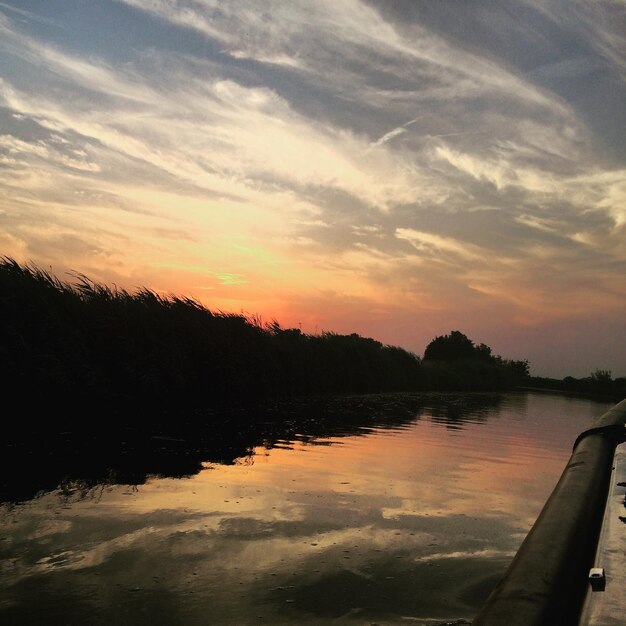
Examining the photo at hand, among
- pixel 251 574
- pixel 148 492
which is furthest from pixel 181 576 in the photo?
pixel 148 492

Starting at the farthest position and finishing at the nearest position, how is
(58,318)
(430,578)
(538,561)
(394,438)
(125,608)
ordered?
(58,318)
(394,438)
(430,578)
(125,608)
(538,561)

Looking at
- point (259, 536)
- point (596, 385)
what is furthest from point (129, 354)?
point (596, 385)

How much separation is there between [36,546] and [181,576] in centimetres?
90

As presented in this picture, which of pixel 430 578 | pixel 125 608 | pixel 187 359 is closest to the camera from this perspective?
pixel 125 608

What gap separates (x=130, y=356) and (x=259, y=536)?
303 inches

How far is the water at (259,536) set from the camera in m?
2.58

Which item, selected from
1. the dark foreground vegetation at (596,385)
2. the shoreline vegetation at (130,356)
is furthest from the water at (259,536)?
the dark foreground vegetation at (596,385)

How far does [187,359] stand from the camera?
12.4 metres

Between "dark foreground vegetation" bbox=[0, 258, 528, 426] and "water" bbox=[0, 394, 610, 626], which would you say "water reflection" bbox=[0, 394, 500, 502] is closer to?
"water" bbox=[0, 394, 610, 626]

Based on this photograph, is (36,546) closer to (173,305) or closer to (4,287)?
(4,287)

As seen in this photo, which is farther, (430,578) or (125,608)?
(430,578)

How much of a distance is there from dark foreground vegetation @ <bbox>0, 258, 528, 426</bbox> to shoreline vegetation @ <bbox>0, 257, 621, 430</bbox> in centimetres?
2

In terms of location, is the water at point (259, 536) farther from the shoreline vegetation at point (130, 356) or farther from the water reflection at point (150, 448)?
the shoreline vegetation at point (130, 356)

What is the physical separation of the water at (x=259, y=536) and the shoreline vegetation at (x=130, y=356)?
3.06 metres
